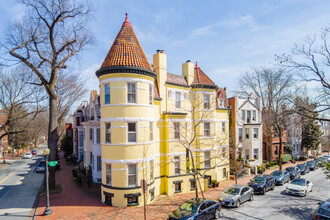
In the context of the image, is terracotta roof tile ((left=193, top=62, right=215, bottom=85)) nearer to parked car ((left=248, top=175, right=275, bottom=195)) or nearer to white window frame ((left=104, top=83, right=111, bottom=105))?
white window frame ((left=104, top=83, right=111, bottom=105))

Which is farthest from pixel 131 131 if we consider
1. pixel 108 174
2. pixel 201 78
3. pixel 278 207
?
pixel 278 207

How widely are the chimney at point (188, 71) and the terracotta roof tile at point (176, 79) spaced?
44cm

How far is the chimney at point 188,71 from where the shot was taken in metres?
21.7

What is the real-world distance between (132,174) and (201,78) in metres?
12.8

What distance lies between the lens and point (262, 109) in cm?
3503

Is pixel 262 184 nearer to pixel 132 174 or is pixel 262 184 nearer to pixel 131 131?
pixel 132 174

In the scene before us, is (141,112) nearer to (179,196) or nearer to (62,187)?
(179,196)

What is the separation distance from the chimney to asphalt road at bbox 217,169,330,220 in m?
12.8

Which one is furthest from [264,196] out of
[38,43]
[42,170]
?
[42,170]

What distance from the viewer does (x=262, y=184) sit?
19.8m

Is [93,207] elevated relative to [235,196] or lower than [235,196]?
lower

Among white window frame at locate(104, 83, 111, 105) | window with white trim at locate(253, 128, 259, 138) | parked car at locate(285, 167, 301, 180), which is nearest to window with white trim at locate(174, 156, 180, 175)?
white window frame at locate(104, 83, 111, 105)

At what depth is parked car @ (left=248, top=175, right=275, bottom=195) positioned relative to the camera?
64.1 feet

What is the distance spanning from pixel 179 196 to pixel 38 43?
1970 centimetres
